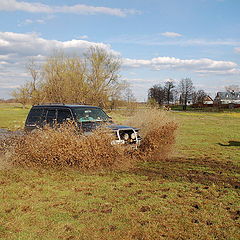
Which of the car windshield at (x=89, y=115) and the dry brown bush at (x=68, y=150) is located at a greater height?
the car windshield at (x=89, y=115)

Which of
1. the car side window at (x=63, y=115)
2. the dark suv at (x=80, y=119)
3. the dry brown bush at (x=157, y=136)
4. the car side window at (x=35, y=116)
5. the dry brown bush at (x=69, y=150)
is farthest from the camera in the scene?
the car side window at (x=35, y=116)

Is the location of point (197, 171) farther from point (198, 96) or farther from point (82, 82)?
point (198, 96)

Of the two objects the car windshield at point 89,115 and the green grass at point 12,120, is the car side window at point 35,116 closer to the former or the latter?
the car windshield at point 89,115

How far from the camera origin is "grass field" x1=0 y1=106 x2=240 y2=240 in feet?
13.5

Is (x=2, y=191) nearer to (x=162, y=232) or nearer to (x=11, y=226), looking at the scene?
(x=11, y=226)

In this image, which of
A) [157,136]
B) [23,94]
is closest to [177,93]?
[23,94]

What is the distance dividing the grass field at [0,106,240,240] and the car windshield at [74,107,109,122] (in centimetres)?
190

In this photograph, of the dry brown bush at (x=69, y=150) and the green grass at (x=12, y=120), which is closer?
the dry brown bush at (x=69, y=150)

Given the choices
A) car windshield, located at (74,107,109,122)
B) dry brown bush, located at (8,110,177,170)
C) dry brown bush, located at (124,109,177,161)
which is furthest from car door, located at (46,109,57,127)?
dry brown bush, located at (124,109,177,161)

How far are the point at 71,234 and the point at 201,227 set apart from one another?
1.84m

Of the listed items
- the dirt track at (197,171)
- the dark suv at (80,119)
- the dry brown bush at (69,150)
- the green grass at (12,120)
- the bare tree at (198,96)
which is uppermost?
the bare tree at (198,96)

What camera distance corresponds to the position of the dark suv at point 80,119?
8.62 meters

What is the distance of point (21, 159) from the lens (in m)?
8.04

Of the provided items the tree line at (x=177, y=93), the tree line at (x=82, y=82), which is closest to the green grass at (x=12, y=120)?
the tree line at (x=82, y=82)
